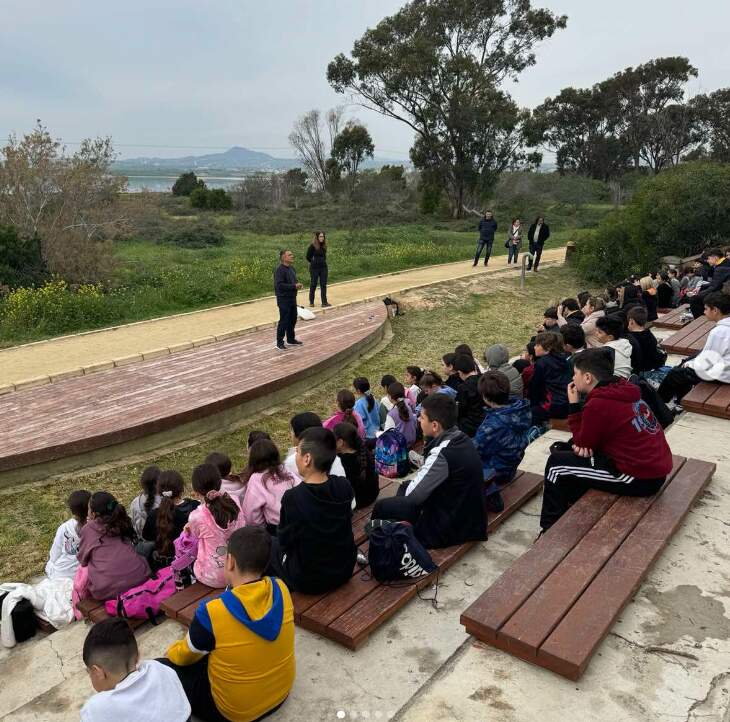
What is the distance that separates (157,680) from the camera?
2117mm

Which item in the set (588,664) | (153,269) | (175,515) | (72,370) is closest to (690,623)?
(588,664)

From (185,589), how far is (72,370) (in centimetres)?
571

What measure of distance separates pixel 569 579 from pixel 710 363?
3.67 m

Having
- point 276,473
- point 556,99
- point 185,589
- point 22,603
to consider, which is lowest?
point 22,603

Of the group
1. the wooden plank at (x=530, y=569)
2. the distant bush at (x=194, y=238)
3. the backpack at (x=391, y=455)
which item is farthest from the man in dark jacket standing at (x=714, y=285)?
the distant bush at (x=194, y=238)

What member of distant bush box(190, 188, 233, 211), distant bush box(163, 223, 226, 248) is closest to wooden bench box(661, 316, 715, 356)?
distant bush box(163, 223, 226, 248)

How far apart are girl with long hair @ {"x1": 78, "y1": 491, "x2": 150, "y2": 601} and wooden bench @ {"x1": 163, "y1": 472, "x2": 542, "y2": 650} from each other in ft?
1.46

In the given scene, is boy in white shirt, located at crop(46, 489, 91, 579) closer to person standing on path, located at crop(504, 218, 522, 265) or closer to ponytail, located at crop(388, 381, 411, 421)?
ponytail, located at crop(388, 381, 411, 421)

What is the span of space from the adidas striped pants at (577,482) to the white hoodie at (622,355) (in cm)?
165

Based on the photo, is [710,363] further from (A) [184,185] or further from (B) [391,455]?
(A) [184,185]

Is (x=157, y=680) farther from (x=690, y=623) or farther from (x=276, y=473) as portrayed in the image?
(x=690, y=623)

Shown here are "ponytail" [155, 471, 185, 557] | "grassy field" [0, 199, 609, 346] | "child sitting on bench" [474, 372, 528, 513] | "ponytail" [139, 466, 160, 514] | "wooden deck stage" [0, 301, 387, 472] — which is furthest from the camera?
"grassy field" [0, 199, 609, 346]

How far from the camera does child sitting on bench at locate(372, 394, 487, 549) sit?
3.41 meters

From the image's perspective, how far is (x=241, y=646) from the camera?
2336 millimetres
